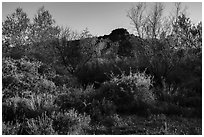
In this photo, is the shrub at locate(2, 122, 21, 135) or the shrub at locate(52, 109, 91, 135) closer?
the shrub at locate(2, 122, 21, 135)

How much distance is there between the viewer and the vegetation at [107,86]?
635 cm

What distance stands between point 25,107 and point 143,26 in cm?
743

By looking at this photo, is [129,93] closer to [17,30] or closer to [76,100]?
[76,100]

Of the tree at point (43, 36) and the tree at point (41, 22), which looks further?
the tree at point (41, 22)

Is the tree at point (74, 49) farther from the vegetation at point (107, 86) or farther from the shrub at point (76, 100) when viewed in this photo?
the shrub at point (76, 100)

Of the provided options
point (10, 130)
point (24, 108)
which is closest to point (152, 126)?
point (10, 130)

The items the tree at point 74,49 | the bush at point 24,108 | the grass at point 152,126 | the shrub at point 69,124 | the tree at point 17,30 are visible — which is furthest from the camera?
the tree at point 17,30

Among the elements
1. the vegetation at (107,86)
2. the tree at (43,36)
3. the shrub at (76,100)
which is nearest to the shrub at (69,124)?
the vegetation at (107,86)

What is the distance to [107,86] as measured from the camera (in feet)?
29.8

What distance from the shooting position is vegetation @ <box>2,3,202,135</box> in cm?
635

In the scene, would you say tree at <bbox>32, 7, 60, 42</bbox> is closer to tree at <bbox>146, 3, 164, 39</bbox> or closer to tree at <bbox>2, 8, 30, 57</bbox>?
tree at <bbox>2, 8, 30, 57</bbox>

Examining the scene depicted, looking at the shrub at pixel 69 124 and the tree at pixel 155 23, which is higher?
the tree at pixel 155 23

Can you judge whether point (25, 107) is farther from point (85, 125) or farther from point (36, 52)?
point (36, 52)

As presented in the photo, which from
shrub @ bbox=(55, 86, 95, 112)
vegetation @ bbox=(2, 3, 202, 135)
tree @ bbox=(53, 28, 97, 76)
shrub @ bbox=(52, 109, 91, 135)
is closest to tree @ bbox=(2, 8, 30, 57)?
vegetation @ bbox=(2, 3, 202, 135)
